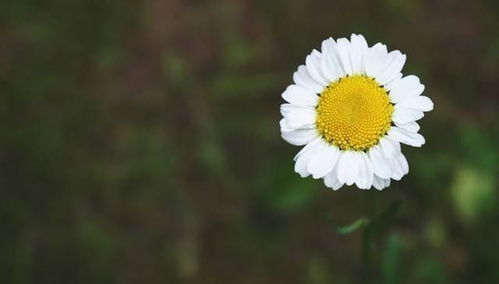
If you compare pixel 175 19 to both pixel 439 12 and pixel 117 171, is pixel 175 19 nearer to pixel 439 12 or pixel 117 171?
pixel 117 171

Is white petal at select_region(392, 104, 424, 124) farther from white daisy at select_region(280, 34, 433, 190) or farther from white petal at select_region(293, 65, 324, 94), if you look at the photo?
white petal at select_region(293, 65, 324, 94)

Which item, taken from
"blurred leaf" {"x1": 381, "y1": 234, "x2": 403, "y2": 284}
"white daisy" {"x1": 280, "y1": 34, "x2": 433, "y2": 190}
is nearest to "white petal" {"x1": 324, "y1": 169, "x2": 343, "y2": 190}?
"white daisy" {"x1": 280, "y1": 34, "x2": 433, "y2": 190}

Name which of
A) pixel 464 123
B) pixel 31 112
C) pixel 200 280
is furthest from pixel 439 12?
pixel 31 112

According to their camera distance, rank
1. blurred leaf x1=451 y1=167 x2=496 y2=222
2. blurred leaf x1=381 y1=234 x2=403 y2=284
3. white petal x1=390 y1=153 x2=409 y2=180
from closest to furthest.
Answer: white petal x1=390 y1=153 x2=409 y2=180
blurred leaf x1=381 y1=234 x2=403 y2=284
blurred leaf x1=451 y1=167 x2=496 y2=222

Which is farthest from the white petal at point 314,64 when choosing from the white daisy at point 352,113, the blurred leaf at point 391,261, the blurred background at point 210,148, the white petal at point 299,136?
the blurred background at point 210,148

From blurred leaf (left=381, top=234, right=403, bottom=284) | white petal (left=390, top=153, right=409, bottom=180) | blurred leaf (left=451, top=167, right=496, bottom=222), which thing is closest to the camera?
white petal (left=390, top=153, right=409, bottom=180)

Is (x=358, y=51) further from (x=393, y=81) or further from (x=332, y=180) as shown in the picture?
(x=332, y=180)

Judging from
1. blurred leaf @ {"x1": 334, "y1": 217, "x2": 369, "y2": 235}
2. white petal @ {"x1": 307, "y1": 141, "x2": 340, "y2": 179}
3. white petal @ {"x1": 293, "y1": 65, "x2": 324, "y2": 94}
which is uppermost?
white petal @ {"x1": 293, "y1": 65, "x2": 324, "y2": 94}

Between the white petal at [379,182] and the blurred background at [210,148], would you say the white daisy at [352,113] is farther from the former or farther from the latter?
the blurred background at [210,148]
